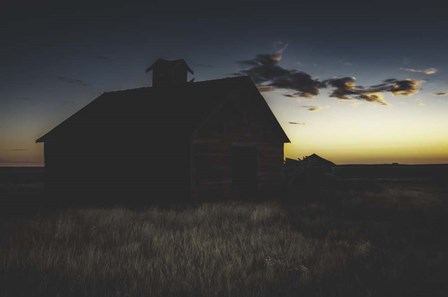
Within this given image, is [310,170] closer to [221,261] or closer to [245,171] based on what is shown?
[245,171]

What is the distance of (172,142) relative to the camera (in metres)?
18.3

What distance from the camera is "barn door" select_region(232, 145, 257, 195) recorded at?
22.1m

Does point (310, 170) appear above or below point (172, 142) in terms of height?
below

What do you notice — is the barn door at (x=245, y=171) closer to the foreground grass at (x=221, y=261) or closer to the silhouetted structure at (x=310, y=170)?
the silhouetted structure at (x=310, y=170)

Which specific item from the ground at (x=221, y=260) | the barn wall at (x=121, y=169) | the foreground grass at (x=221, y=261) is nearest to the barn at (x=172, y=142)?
the barn wall at (x=121, y=169)

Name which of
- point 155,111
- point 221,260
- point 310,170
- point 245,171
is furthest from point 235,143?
point 221,260

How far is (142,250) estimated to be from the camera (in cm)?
824

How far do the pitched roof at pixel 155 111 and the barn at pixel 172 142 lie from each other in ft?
0.18

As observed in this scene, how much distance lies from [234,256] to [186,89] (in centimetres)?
1578

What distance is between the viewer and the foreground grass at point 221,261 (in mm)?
5789

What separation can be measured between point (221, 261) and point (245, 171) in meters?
15.1

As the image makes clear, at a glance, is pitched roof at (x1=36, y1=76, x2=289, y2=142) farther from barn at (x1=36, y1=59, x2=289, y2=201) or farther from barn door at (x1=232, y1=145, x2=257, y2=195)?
barn door at (x1=232, y1=145, x2=257, y2=195)

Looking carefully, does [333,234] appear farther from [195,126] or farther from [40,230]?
[195,126]

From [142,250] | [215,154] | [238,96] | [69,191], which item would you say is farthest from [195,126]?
[142,250]
